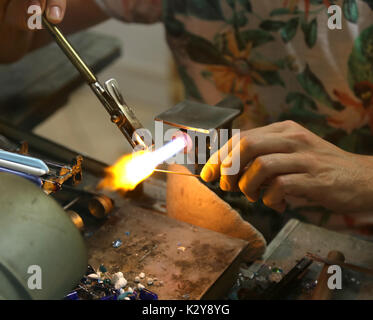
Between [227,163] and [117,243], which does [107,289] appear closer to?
[117,243]

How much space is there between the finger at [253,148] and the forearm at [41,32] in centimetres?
84

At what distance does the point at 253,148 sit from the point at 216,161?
0.23 ft

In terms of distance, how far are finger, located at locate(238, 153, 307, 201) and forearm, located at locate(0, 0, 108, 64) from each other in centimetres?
88

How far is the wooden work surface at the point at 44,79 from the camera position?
4.94ft

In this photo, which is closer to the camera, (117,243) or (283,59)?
(117,243)

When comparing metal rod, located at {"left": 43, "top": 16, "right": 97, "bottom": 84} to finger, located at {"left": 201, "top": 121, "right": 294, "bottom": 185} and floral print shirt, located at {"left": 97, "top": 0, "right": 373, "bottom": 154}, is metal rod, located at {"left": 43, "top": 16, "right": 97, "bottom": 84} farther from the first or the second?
floral print shirt, located at {"left": 97, "top": 0, "right": 373, "bottom": 154}

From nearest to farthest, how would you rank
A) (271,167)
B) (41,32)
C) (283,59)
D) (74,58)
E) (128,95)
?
(271,167)
(74,58)
(283,59)
(41,32)
(128,95)

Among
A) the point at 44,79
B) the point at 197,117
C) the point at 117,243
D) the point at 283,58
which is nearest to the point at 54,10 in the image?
the point at 197,117

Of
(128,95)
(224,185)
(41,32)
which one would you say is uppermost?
(41,32)

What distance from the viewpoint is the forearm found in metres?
1.38

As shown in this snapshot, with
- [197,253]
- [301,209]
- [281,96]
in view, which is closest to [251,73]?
[281,96]

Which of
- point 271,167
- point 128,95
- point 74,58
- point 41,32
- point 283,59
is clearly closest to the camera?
point 271,167

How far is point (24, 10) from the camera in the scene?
931 millimetres

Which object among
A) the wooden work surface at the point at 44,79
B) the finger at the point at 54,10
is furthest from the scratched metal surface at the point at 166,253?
the wooden work surface at the point at 44,79
